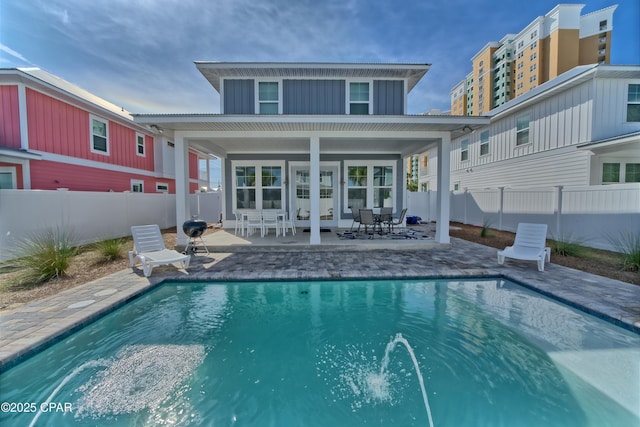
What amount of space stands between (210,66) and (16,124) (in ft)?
21.6

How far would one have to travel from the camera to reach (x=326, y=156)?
10727 mm

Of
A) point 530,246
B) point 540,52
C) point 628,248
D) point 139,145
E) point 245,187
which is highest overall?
point 540,52

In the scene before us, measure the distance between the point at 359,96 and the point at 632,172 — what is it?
1046 centimetres

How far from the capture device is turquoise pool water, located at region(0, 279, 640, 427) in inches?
87.7

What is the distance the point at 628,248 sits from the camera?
6.32 metres

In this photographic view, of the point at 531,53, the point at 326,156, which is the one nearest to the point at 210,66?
the point at 326,156

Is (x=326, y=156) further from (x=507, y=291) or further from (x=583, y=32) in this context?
(x=583, y=32)

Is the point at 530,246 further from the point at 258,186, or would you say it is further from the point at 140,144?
the point at 140,144

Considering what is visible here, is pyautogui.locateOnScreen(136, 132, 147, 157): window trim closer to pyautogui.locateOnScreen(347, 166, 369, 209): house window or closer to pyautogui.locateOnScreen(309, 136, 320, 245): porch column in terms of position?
pyautogui.locateOnScreen(347, 166, 369, 209): house window

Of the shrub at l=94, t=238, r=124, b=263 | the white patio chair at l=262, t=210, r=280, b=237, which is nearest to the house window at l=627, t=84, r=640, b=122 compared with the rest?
the white patio chair at l=262, t=210, r=280, b=237

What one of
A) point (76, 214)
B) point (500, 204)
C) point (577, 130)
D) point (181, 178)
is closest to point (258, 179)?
point (181, 178)

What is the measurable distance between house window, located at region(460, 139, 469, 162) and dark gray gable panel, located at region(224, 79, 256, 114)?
13404 mm

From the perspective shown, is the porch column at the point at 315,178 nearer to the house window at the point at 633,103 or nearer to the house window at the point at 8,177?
the house window at the point at 8,177

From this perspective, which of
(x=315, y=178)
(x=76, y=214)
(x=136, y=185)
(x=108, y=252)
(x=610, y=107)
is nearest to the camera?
(x=108, y=252)
